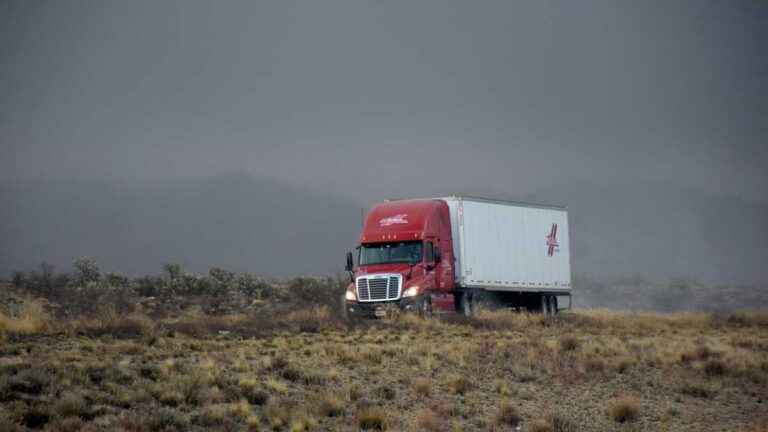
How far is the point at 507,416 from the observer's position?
634 inches

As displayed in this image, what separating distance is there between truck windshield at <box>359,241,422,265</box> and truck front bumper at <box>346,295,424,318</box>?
1.54 meters

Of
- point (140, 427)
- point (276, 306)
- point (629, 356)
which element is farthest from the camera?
point (276, 306)

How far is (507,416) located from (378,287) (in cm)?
1888

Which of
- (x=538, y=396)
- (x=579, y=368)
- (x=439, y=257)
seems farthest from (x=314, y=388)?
(x=439, y=257)

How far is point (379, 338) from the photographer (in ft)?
89.0

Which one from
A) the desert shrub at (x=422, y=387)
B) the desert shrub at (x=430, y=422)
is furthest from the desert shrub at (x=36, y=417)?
the desert shrub at (x=422, y=387)

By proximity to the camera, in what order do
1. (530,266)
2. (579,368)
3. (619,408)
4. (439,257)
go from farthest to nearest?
(530,266) < (439,257) < (579,368) < (619,408)

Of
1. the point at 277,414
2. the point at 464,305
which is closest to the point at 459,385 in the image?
the point at 277,414

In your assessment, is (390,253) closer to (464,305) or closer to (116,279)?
(464,305)

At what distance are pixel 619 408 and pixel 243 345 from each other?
10.8 meters

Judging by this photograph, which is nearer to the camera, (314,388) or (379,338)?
(314,388)

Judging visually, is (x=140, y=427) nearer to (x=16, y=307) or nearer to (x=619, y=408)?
(x=619, y=408)

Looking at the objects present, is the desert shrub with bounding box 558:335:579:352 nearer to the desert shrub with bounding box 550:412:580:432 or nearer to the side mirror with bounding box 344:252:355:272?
the desert shrub with bounding box 550:412:580:432

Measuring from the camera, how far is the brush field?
15070 millimetres
